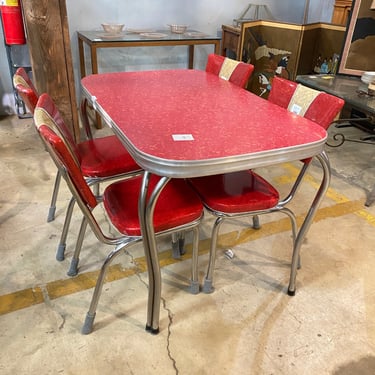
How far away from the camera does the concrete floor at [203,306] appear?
143 cm

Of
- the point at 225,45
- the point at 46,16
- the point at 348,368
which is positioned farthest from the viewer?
the point at 225,45

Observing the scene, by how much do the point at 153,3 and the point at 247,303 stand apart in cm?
337

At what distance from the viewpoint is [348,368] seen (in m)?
1.43

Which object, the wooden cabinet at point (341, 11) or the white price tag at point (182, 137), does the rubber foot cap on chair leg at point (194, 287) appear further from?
the wooden cabinet at point (341, 11)

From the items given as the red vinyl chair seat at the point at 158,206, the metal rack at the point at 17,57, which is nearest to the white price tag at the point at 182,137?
A: the red vinyl chair seat at the point at 158,206

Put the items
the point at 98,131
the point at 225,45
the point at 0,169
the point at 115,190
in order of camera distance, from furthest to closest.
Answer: the point at 225,45 < the point at 98,131 < the point at 0,169 < the point at 115,190

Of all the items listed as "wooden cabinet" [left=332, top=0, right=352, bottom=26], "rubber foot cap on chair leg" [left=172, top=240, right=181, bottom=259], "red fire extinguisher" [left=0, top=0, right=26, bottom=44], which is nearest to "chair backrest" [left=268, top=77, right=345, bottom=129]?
"rubber foot cap on chair leg" [left=172, top=240, right=181, bottom=259]

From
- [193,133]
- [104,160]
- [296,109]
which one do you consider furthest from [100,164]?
[296,109]

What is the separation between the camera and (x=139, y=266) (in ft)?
6.22

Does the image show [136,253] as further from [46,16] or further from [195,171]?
[46,16]

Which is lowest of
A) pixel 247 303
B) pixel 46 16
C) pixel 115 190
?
pixel 247 303

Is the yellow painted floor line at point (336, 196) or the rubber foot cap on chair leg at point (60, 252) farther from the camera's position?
the yellow painted floor line at point (336, 196)

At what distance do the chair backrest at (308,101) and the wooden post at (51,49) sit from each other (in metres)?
1.67

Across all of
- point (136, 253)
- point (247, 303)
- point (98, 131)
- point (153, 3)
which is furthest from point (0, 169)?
point (153, 3)
